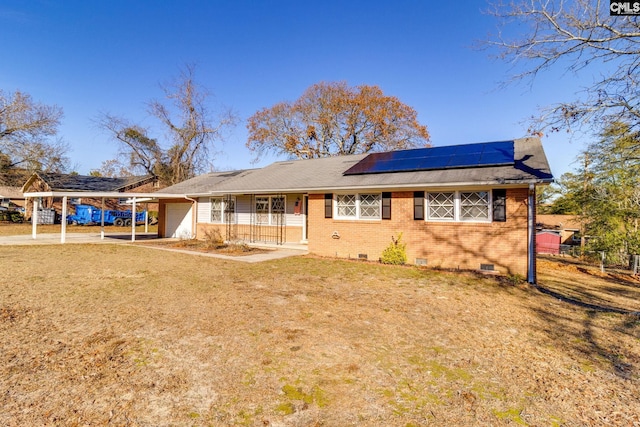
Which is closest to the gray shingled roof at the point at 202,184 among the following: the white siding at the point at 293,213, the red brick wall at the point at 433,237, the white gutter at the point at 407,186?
the white gutter at the point at 407,186

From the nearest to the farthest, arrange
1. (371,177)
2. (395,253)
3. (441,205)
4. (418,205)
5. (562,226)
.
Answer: (441,205)
(418,205)
(395,253)
(371,177)
(562,226)

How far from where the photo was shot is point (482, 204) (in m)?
9.70

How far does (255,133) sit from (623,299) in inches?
1241

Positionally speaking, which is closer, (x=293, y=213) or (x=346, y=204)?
(x=346, y=204)

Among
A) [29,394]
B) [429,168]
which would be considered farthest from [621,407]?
[429,168]

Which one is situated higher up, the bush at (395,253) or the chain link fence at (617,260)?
the bush at (395,253)

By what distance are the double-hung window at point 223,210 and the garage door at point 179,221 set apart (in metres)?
1.98

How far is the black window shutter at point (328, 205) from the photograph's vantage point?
12.4m

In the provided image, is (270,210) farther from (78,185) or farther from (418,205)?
(78,185)

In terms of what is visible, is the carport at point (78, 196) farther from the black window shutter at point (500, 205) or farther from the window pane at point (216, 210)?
the black window shutter at point (500, 205)

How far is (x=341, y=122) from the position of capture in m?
31.0

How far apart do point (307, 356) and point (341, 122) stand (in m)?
29.1

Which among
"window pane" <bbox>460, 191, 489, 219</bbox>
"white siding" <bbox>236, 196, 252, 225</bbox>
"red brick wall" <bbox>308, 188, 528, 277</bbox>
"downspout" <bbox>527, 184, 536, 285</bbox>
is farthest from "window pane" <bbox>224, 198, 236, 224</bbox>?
"downspout" <bbox>527, 184, 536, 285</bbox>

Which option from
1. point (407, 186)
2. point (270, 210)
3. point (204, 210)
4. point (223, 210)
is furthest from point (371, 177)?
point (204, 210)
